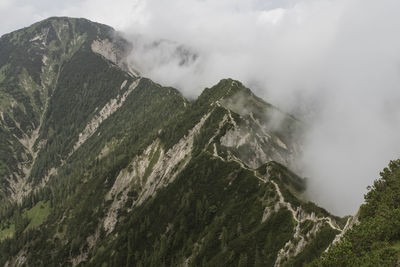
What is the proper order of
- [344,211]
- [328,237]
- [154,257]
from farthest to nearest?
[344,211] < [154,257] < [328,237]

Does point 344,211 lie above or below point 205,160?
above

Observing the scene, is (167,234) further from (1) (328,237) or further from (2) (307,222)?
(1) (328,237)

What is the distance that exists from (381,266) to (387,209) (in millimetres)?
23700

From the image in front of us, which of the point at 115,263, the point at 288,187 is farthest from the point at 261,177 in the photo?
the point at 115,263

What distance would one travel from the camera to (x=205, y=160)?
196 meters

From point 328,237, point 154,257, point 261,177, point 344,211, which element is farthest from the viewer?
point 344,211

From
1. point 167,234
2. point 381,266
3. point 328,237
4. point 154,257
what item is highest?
point 328,237

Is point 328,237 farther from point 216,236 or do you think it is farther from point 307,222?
point 216,236

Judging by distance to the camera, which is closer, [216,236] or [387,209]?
[387,209]

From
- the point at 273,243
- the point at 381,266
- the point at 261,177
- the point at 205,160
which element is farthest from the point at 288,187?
the point at 381,266

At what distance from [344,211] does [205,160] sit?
283 ft

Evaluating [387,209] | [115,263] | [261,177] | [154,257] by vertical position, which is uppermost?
[261,177]

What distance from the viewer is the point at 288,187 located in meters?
143

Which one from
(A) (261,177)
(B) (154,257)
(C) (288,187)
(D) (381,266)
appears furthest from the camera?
(B) (154,257)
